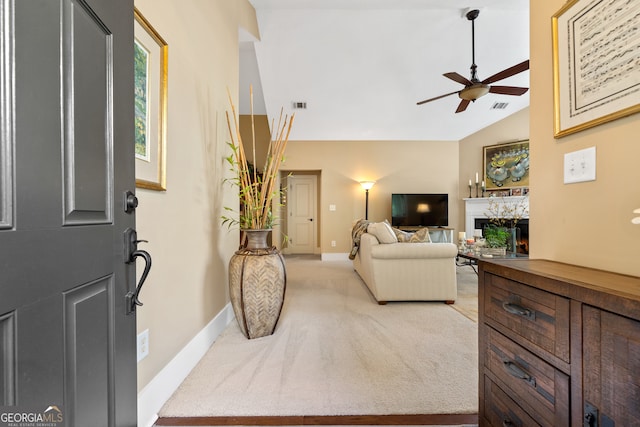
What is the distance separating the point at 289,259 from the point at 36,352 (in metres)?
5.38

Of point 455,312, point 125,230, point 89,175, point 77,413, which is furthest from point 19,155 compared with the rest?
point 455,312

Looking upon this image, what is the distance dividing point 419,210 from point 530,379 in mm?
5318

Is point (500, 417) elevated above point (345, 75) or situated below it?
below

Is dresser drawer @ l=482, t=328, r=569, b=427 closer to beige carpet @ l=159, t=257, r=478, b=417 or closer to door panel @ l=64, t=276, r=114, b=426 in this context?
beige carpet @ l=159, t=257, r=478, b=417

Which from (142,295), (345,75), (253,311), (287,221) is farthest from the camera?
(287,221)

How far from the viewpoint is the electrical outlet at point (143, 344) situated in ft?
3.75

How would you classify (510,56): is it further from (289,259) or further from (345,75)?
(289,259)

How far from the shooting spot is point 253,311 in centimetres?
195

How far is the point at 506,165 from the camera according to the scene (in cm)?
571

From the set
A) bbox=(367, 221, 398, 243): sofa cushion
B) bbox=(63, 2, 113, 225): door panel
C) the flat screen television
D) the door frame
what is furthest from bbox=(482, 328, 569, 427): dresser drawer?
the door frame

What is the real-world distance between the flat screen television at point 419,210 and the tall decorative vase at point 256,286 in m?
→ 4.30

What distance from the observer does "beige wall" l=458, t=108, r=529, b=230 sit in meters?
5.75

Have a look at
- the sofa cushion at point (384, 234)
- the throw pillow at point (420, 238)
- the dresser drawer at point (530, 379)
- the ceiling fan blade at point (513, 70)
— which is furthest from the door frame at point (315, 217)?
the dresser drawer at point (530, 379)

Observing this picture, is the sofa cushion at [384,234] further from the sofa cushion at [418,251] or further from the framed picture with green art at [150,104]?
the framed picture with green art at [150,104]
